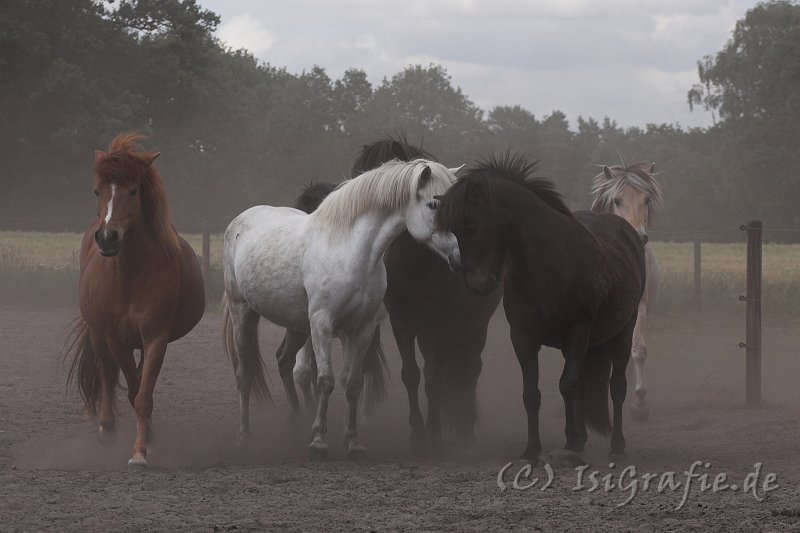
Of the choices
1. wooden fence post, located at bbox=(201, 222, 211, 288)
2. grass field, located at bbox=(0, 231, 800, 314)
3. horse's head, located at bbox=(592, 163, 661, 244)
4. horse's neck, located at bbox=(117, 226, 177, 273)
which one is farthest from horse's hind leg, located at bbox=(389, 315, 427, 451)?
wooden fence post, located at bbox=(201, 222, 211, 288)

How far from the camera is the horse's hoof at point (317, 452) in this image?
247 inches

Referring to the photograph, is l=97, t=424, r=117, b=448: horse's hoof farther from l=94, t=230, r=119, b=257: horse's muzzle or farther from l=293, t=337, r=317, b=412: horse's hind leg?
l=293, t=337, r=317, b=412: horse's hind leg

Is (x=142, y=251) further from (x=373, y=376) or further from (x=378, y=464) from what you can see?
(x=373, y=376)

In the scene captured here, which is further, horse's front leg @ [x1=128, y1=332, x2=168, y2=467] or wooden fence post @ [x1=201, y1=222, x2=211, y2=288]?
wooden fence post @ [x1=201, y1=222, x2=211, y2=288]

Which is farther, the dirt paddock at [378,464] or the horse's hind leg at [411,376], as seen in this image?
the horse's hind leg at [411,376]

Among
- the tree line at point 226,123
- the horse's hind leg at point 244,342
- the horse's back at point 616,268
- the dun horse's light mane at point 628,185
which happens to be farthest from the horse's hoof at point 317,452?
the tree line at point 226,123

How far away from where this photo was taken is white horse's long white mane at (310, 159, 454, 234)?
627 centimetres

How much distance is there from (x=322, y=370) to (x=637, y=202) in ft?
11.2

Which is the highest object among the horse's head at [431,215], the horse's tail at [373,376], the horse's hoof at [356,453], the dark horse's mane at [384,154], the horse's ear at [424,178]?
the dark horse's mane at [384,154]

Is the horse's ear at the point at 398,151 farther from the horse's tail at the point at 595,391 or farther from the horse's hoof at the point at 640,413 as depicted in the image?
the horse's hoof at the point at 640,413

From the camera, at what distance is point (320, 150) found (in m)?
48.1

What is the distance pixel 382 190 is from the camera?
20.7 ft

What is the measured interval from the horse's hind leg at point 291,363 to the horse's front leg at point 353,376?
60.5 inches

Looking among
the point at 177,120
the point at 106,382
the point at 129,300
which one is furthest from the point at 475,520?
the point at 177,120
